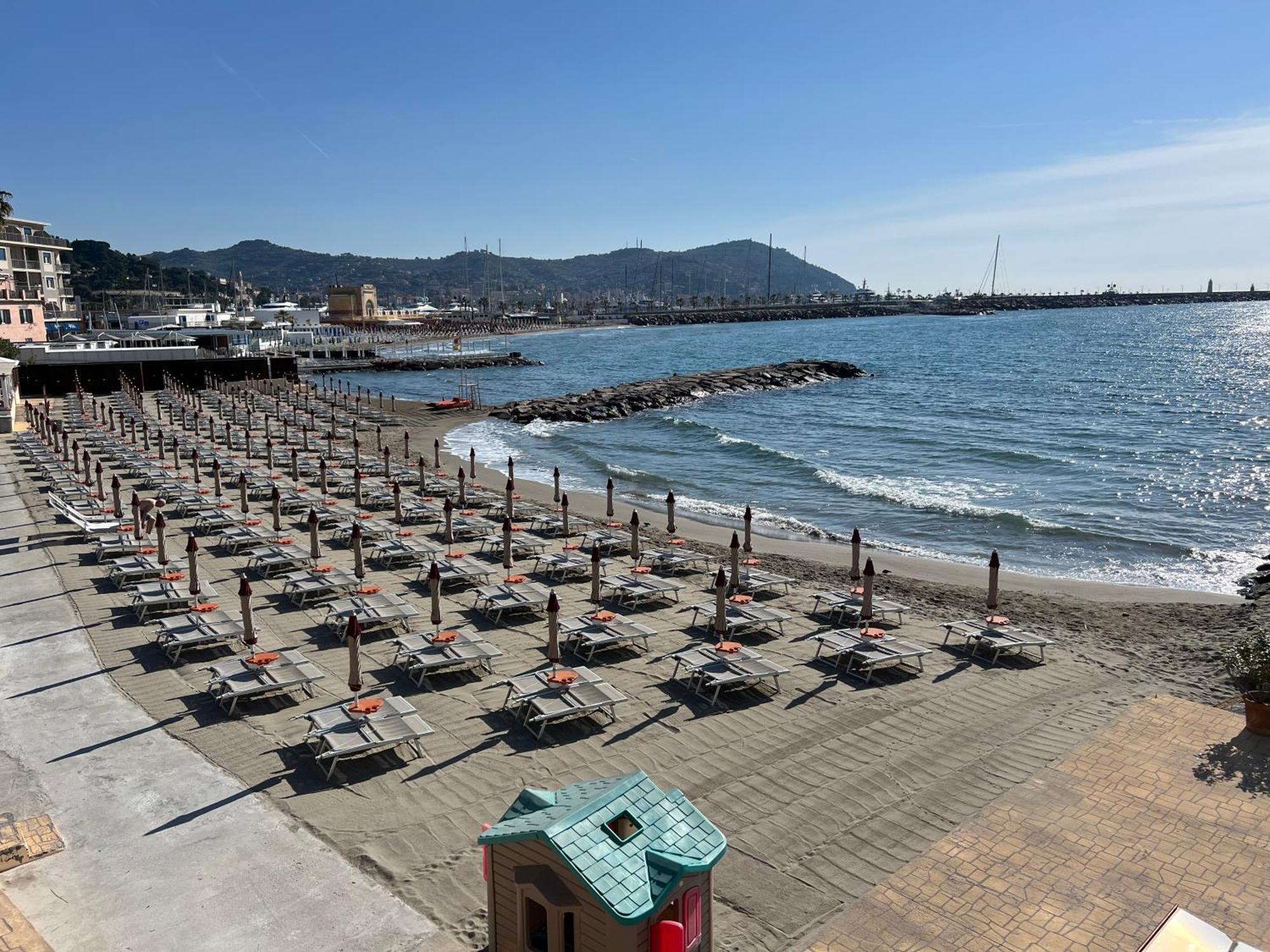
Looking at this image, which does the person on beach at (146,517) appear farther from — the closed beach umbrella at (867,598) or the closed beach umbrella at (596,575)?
the closed beach umbrella at (867,598)

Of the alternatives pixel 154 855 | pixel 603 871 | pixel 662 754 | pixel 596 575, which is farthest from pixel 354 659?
pixel 603 871

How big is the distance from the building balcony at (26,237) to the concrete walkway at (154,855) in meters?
73.4

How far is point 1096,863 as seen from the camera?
8445 mm

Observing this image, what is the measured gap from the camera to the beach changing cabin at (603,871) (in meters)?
5.64

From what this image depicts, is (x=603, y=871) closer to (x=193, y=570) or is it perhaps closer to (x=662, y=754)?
(x=662, y=754)

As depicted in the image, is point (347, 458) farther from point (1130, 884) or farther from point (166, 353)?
point (166, 353)

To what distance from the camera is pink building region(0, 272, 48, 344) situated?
191ft

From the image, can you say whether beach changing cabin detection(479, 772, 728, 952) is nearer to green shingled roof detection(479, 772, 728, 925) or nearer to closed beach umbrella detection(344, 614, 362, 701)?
green shingled roof detection(479, 772, 728, 925)

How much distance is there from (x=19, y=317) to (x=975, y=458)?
6108 cm

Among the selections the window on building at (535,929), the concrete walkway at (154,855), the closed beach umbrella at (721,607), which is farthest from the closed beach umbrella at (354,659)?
the window on building at (535,929)

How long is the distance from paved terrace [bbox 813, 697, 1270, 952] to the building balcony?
81330 millimetres

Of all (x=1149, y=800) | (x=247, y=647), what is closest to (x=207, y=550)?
(x=247, y=647)

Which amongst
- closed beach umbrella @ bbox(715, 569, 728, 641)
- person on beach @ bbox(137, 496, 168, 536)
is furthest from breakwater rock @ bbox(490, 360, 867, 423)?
closed beach umbrella @ bbox(715, 569, 728, 641)

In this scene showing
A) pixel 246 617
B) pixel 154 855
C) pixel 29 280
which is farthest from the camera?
pixel 29 280
